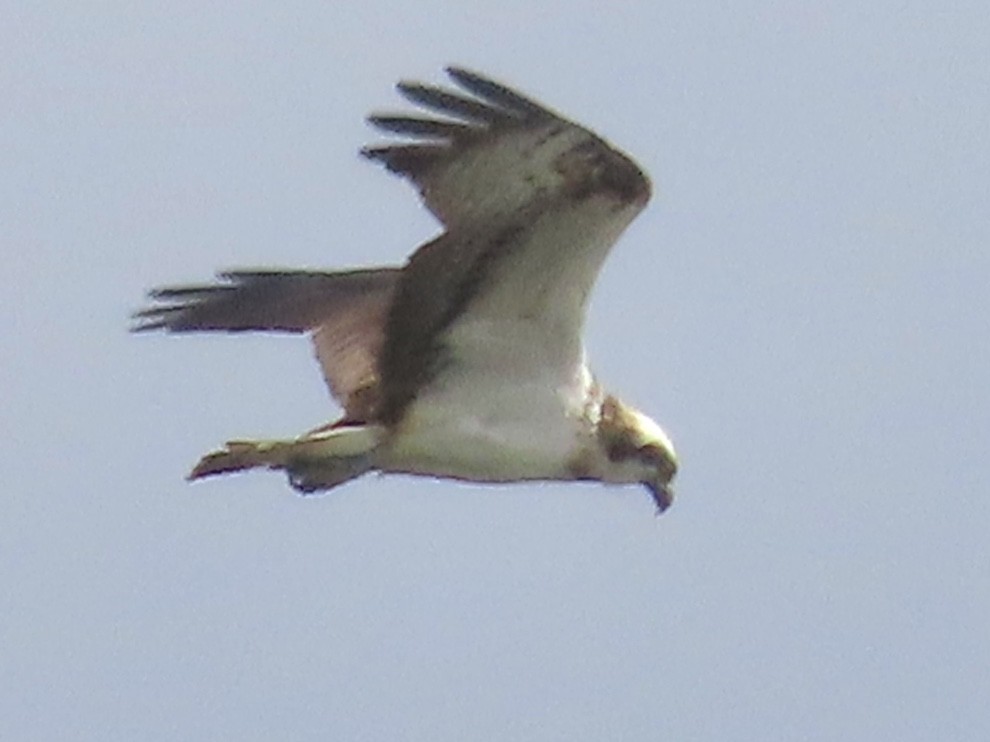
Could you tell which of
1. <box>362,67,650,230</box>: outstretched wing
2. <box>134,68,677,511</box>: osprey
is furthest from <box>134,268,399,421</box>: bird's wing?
<box>362,67,650,230</box>: outstretched wing

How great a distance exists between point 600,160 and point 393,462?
1.60 meters

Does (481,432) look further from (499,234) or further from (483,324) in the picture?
(499,234)

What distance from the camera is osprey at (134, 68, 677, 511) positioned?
12.4 meters

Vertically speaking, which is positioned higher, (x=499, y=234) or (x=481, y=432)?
(x=499, y=234)

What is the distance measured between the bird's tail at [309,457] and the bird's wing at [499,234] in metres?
0.19

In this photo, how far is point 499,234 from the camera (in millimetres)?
12742

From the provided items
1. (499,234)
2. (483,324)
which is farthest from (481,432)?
(499,234)

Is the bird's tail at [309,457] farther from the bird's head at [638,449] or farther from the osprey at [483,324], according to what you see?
the bird's head at [638,449]

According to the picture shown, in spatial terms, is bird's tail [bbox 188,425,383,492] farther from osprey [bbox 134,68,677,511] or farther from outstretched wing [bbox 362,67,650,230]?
outstretched wing [bbox 362,67,650,230]

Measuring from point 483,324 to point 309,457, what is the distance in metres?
0.82

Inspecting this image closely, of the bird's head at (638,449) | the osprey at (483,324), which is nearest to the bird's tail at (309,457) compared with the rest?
the osprey at (483,324)

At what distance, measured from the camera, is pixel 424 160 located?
12.4 metres

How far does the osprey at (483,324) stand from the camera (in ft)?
40.5

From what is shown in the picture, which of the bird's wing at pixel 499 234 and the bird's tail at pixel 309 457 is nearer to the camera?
the bird's wing at pixel 499 234
